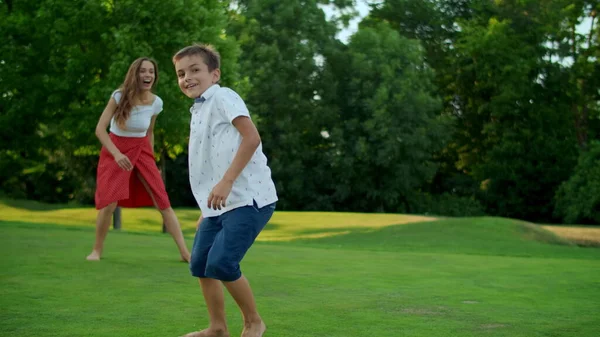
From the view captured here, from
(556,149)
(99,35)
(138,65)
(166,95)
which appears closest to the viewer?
(138,65)

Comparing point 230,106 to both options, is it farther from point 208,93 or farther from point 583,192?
point 583,192

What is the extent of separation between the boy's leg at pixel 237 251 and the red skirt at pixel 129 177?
162 inches

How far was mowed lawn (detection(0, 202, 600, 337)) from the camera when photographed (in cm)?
509

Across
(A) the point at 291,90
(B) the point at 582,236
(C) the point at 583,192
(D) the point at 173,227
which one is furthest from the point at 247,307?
(A) the point at 291,90

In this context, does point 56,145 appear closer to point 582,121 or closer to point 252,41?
point 252,41

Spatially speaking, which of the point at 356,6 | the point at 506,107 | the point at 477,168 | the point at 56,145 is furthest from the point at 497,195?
the point at 56,145

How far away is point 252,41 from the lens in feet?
140

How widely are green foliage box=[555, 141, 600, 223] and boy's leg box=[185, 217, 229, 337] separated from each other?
33534mm

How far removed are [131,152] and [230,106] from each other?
14.1 ft

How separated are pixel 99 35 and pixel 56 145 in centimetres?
566

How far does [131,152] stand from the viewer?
8742 millimetres

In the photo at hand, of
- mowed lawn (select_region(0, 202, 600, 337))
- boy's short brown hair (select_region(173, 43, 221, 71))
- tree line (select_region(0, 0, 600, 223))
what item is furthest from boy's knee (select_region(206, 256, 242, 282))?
tree line (select_region(0, 0, 600, 223))

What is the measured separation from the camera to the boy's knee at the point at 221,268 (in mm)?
4559

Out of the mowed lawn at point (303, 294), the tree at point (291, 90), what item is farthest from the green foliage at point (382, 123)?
the mowed lawn at point (303, 294)
